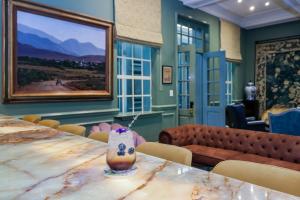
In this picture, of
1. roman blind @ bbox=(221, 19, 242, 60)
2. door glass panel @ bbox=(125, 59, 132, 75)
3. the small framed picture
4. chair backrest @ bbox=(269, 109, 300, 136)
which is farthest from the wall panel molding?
roman blind @ bbox=(221, 19, 242, 60)

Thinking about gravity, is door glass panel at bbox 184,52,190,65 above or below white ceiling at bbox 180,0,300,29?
below

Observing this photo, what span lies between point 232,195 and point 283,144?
269 centimetres

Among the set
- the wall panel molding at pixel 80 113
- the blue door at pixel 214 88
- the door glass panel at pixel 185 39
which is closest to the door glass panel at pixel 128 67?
the wall panel molding at pixel 80 113

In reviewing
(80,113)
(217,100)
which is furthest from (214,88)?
(80,113)

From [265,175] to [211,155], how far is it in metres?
2.24

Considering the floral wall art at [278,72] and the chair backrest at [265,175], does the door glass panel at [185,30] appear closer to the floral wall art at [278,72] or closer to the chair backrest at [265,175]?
the floral wall art at [278,72]

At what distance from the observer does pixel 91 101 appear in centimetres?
413

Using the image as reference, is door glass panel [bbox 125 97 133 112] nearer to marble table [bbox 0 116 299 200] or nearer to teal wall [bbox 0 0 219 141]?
teal wall [bbox 0 0 219 141]

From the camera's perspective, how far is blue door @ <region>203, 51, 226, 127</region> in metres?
5.97

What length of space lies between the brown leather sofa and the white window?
1416 mm

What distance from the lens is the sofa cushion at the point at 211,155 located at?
3.17 meters

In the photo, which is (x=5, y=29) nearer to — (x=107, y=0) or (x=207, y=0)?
(x=107, y=0)

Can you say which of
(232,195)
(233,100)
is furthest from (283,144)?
(233,100)

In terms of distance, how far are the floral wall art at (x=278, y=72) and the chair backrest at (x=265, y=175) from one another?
7131mm
